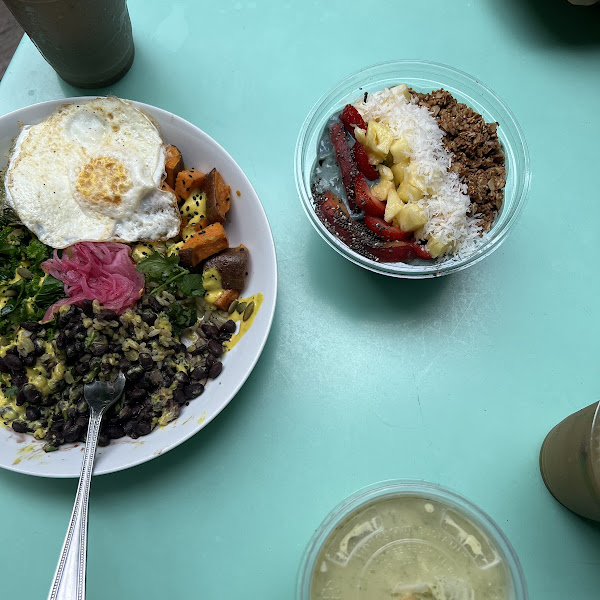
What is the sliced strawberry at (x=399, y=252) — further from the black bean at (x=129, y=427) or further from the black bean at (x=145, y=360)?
the black bean at (x=129, y=427)

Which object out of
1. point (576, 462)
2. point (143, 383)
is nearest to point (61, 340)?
point (143, 383)

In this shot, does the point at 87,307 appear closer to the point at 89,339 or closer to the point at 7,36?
the point at 89,339

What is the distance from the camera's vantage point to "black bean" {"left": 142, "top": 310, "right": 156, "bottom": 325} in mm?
2725

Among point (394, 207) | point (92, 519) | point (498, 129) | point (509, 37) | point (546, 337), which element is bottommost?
point (92, 519)

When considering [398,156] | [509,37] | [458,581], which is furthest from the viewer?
[509,37]

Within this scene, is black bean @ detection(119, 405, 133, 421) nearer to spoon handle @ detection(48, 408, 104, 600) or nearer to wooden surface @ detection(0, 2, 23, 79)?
spoon handle @ detection(48, 408, 104, 600)

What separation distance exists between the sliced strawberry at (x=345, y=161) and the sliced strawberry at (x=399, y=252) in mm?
212

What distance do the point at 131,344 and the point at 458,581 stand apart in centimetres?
163

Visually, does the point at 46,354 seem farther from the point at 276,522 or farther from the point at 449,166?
the point at 449,166

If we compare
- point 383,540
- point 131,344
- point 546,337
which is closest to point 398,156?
point 546,337

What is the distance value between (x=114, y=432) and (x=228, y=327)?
654mm

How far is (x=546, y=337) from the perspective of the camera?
292cm

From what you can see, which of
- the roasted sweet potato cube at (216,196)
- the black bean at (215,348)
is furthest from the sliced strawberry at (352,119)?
the black bean at (215,348)

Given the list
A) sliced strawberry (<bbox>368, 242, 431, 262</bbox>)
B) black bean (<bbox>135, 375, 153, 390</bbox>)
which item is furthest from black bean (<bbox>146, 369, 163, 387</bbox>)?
sliced strawberry (<bbox>368, 242, 431, 262</bbox>)
